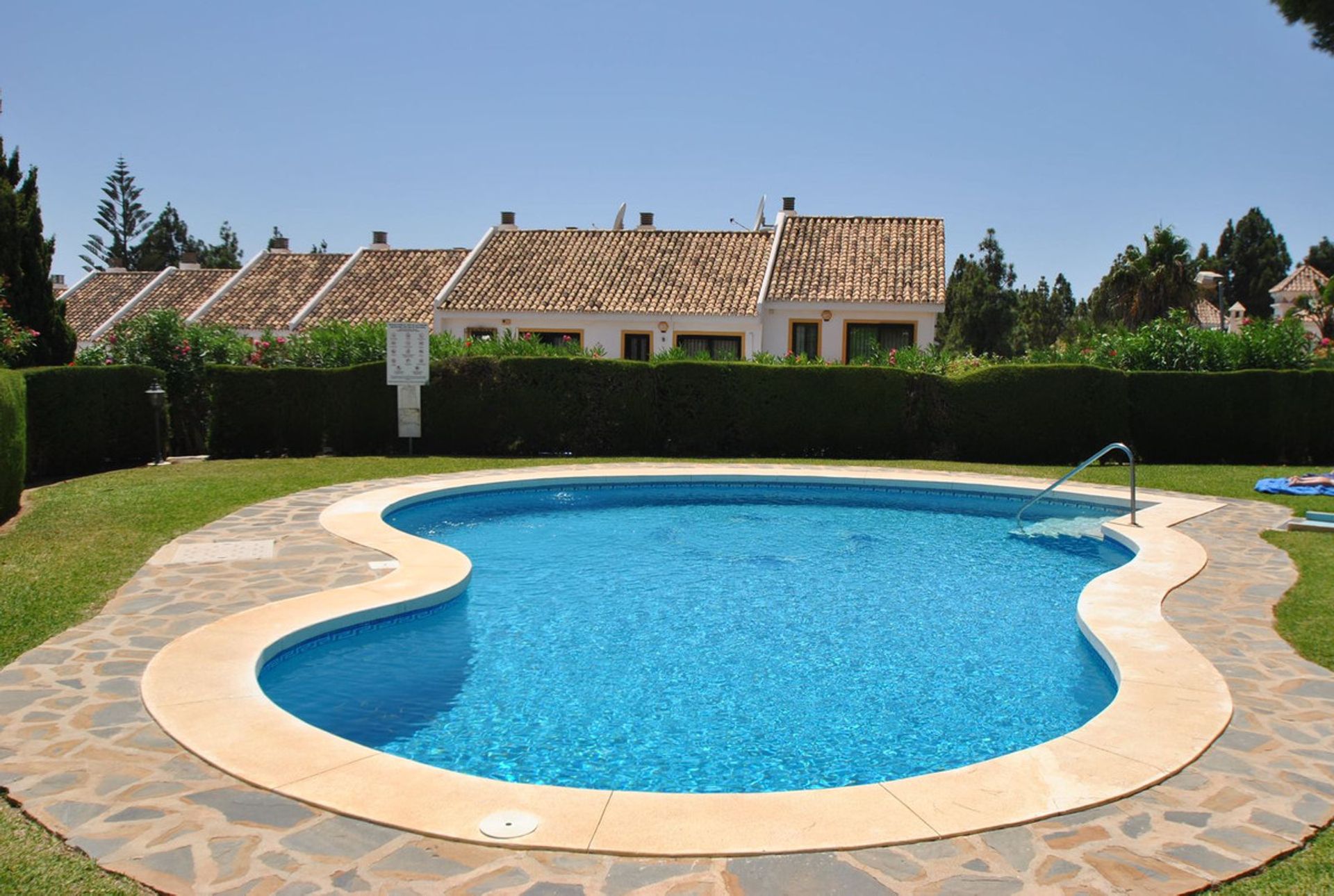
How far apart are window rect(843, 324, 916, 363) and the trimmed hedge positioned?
29.5ft

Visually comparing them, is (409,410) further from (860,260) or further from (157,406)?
(860,260)

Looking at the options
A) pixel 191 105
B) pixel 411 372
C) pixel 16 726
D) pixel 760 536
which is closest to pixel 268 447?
pixel 411 372

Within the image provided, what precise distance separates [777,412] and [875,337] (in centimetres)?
1002

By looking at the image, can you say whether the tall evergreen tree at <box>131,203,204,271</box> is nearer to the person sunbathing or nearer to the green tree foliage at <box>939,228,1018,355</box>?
the green tree foliage at <box>939,228,1018,355</box>

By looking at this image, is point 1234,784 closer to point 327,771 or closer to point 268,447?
point 327,771

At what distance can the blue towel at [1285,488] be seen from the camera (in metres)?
14.0

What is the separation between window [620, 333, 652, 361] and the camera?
1146 inches

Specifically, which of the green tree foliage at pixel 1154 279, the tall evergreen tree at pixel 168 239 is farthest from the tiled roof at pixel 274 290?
the tall evergreen tree at pixel 168 239

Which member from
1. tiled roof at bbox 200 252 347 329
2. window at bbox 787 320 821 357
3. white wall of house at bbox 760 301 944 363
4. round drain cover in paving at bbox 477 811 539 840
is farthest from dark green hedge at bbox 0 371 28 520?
tiled roof at bbox 200 252 347 329

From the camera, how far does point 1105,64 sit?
17406 millimetres

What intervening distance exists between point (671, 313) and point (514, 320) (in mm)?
5229

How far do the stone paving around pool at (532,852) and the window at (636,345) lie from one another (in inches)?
942

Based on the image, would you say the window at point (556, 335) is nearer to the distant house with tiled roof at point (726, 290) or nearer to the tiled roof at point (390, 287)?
the distant house with tiled roof at point (726, 290)

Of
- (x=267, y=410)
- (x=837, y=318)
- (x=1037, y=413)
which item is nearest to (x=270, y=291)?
(x=267, y=410)
